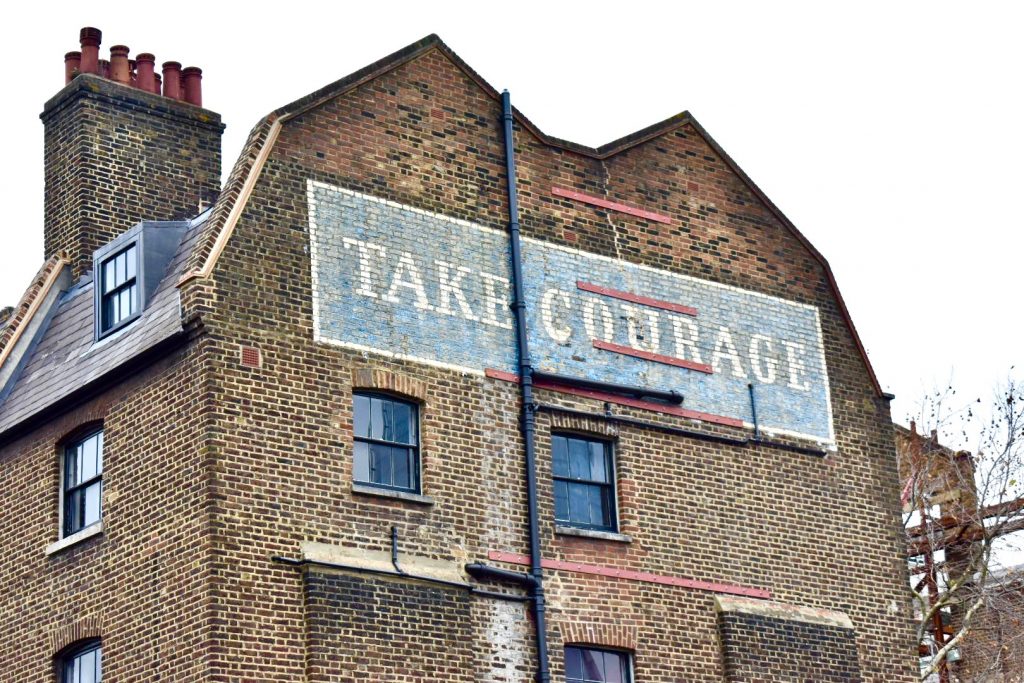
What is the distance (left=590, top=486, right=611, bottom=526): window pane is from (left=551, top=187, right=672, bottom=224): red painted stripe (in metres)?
4.17

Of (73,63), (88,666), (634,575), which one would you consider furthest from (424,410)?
(73,63)

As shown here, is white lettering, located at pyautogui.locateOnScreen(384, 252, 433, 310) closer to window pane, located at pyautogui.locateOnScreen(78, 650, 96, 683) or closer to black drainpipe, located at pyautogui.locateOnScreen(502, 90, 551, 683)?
black drainpipe, located at pyautogui.locateOnScreen(502, 90, 551, 683)

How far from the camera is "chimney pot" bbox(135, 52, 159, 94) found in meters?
25.9

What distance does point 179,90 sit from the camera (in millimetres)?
26109

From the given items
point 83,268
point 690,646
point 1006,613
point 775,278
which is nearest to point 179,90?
point 83,268

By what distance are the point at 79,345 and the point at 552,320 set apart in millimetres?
6354

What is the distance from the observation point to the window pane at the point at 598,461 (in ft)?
76.1

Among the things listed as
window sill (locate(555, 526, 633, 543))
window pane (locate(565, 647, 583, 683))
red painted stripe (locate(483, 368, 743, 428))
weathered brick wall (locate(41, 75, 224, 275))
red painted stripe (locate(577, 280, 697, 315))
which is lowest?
window pane (locate(565, 647, 583, 683))

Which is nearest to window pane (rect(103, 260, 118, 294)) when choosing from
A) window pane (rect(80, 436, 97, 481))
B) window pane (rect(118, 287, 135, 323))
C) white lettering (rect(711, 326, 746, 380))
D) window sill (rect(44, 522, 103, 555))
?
window pane (rect(118, 287, 135, 323))

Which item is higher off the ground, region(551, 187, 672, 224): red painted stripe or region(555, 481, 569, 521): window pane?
region(551, 187, 672, 224): red painted stripe

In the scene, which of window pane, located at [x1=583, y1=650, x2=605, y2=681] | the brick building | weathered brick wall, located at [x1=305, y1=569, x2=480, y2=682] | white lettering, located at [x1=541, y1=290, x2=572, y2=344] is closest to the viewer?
weathered brick wall, located at [x1=305, y1=569, x2=480, y2=682]

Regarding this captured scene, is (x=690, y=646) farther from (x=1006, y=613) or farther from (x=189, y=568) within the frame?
(x=1006, y=613)

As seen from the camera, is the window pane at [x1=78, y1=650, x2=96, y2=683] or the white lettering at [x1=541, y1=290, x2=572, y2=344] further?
the white lettering at [x1=541, y1=290, x2=572, y2=344]

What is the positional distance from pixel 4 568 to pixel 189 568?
180 inches
